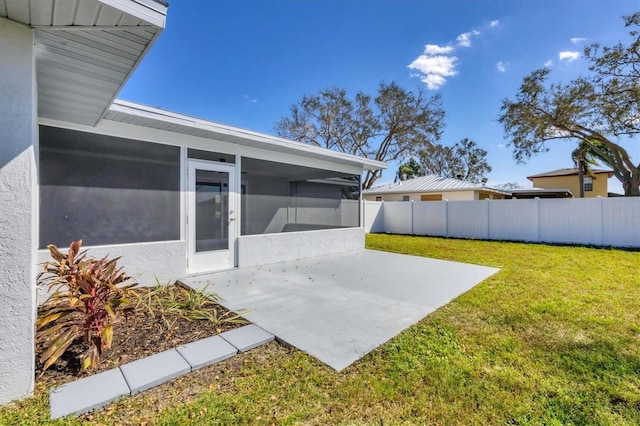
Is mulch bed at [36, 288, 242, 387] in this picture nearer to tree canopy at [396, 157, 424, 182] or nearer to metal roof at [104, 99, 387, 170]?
metal roof at [104, 99, 387, 170]

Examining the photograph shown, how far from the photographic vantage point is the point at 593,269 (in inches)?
260

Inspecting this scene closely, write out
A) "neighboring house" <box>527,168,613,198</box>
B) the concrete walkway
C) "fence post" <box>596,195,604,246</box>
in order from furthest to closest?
1. "neighboring house" <box>527,168,613,198</box>
2. "fence post" <box>596,195,604,246</box>
3. the concrete walkway

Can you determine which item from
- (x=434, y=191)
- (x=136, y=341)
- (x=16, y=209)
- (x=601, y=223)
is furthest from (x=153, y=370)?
(x=434, y=191)

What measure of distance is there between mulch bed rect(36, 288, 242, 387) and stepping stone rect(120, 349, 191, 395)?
148 millimetres

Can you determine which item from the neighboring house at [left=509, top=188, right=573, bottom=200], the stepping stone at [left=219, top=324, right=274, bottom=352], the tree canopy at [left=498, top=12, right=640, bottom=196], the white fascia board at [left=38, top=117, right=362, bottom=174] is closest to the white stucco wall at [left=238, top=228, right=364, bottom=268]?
the white fascia board at [left=38, top=117, right=362, bottom=174]

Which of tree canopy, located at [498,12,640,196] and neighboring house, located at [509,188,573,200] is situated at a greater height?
tree canopy, located at [498,12,640,196]

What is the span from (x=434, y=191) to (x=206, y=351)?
18441 mm

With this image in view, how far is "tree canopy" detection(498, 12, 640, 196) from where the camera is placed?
11844mm

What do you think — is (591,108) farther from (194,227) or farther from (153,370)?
(153,370)

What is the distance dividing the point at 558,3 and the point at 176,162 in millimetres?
11471

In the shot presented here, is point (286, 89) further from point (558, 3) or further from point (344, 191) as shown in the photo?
point (558, 3)

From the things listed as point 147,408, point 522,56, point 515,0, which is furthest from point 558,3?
point 147,408

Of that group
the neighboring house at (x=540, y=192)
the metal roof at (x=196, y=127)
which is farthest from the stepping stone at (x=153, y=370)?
the neighboring house at (x=540, y=192)

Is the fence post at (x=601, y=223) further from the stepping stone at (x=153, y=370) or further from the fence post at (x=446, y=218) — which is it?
the stepping stone at (x=153, y=370)
